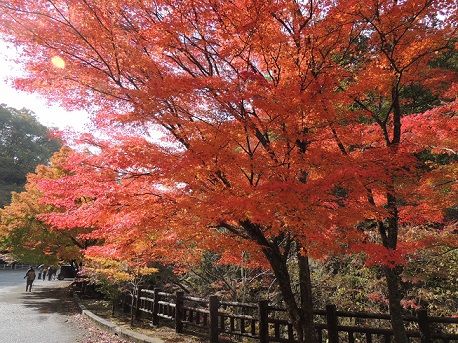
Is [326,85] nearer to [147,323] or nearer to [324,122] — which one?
[324,122]

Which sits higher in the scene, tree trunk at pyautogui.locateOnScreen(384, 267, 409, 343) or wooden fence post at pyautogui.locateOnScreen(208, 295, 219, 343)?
tree trunk at pyautogui.locateOnScreen(384, 267, 409, 343)

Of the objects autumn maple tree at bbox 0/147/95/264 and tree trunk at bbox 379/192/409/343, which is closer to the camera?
tree trunk at bbox 379/192/409/343

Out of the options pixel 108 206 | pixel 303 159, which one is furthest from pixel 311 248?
pixel 108 206

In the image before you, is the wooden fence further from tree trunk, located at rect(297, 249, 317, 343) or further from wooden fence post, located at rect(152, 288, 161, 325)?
tree trunk, located at rect(297, 249, 317, 343)

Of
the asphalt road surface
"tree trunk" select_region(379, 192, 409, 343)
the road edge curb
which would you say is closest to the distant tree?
the asphalt road surface

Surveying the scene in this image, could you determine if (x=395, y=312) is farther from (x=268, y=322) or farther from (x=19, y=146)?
(x=19, y=146)

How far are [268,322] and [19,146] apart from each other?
6210 cm

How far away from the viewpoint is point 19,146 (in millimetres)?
59031

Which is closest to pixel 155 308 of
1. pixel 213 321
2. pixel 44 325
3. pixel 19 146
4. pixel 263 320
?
pixel 213 321

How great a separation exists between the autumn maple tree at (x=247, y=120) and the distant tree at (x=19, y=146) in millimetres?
53180

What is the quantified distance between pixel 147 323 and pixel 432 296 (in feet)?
30.3

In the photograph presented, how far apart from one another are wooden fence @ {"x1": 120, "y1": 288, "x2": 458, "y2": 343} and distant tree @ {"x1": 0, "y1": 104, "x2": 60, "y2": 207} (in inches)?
1894

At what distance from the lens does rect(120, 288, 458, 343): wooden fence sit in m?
7.05

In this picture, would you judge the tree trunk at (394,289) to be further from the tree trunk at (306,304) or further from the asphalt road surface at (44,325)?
the asphalt road surface at (44,325)
